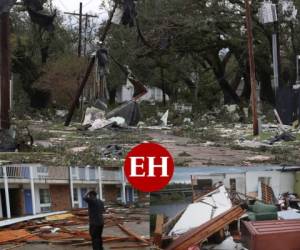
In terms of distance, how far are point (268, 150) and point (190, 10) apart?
1621cm

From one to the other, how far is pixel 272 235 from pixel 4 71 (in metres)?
5.77

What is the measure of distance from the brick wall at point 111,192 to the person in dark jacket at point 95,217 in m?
0.12

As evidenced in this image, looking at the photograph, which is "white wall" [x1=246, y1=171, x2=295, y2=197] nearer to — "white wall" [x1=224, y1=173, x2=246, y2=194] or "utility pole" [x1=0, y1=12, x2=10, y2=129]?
"white wall" [x1=224, y1=173, x2=246, y2=194]

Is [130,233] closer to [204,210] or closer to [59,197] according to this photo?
[59,197]

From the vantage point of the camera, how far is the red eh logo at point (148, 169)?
6.17 metres

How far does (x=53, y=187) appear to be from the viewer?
7000 millimetres

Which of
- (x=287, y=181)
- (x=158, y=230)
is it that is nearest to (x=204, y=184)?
(x=158, y=230)

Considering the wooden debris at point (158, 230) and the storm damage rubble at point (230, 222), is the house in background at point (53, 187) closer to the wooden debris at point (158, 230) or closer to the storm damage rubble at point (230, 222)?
the wooden debris at point (158, 230)

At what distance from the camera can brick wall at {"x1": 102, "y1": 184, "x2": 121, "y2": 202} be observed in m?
7.11

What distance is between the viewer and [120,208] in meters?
7.44

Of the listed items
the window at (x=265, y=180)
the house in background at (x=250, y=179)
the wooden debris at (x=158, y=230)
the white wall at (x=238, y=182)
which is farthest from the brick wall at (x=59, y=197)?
the window at (x=265, y=180)

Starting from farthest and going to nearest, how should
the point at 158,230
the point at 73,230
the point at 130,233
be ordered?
the point at 73,230, the point at 130,233, the point at 158,230

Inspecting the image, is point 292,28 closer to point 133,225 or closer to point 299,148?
point 299,148

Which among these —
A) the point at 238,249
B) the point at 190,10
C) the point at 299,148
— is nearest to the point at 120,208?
the point at 238,249
